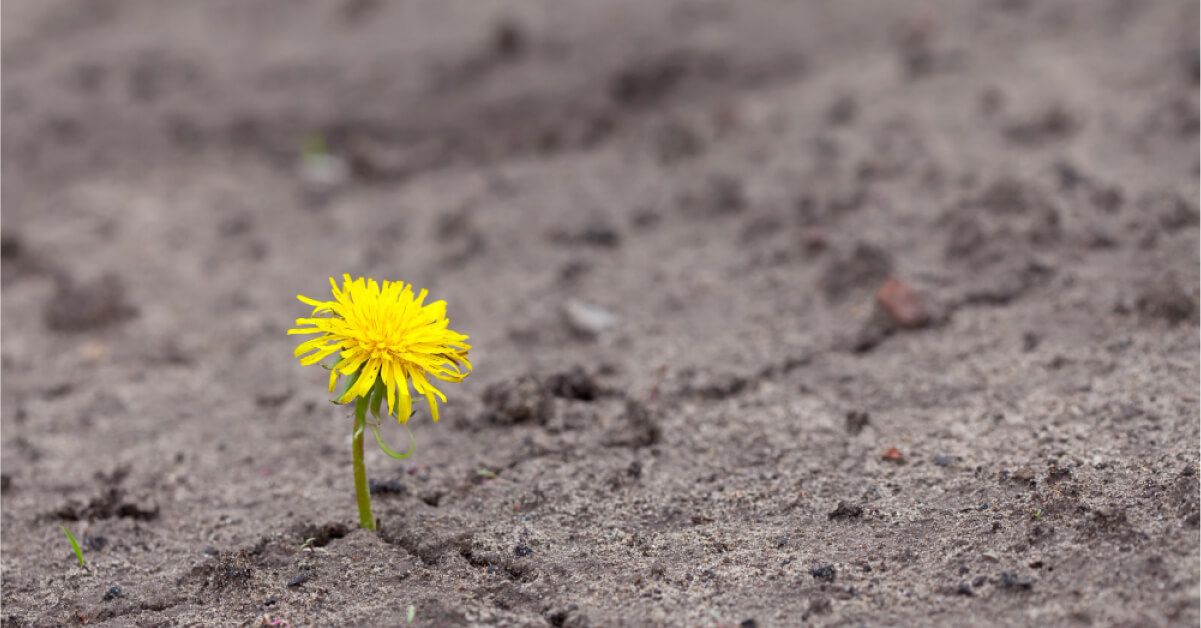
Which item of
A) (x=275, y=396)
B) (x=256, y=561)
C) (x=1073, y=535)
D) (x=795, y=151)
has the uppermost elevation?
(x=795, y=151)

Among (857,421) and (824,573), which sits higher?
(857,421)

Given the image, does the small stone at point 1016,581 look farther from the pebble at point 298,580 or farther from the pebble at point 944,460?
the pebble at point 298,580

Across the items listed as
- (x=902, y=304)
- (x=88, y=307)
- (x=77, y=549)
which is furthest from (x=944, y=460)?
(x=88, y=307)

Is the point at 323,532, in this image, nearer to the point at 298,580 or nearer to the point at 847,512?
the point at 298,580

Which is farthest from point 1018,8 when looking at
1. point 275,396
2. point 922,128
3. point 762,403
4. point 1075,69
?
point 275,396

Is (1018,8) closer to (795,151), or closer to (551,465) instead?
(795,151)

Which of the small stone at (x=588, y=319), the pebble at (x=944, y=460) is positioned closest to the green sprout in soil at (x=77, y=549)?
the small stone at (x=588, y=319)
